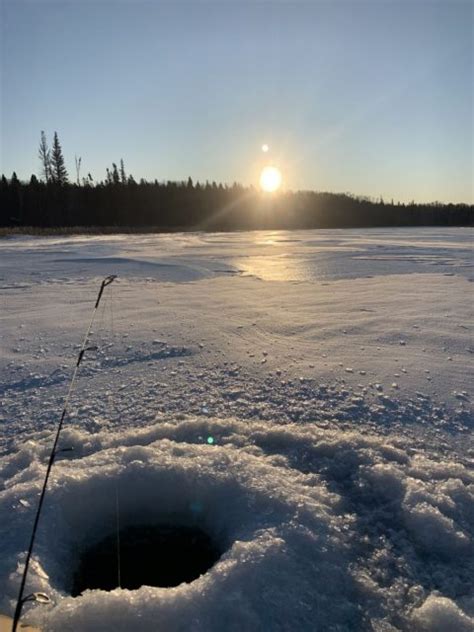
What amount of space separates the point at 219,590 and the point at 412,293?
19.9 feet

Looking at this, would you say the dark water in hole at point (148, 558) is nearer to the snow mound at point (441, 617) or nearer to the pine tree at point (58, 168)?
the snow mound at point (441, 617)

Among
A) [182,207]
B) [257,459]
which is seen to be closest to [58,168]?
[182,207]

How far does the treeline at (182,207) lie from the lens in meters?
49.2

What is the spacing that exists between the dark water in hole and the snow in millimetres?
70

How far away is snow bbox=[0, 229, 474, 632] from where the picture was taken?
187cm

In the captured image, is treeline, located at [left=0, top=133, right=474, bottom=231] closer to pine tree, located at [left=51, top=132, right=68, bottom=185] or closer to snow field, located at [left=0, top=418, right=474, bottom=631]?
pine tree, located at [left=51, top=132, right=68, bottom=185]

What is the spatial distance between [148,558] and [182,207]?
6075 cm

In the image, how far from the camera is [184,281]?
8.41m

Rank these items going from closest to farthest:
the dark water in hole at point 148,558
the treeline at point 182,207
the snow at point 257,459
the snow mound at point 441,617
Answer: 1. the snow mound at point 441,617
2. the snow at point 257,459
3. the dark water in hole at point 148,558
4. the treeline at point 182,207

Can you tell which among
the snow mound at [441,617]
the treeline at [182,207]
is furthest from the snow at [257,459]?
the treeline at [182,207]

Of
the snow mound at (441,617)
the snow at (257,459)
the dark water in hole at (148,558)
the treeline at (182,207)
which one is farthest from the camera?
the treeline at (182,207)

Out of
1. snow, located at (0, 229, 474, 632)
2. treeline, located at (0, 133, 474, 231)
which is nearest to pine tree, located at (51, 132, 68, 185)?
treeline, located at (0, 133, 474, 231)

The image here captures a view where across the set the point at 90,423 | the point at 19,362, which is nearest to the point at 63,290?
the point at 19,362

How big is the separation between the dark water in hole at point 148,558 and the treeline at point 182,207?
40.8m
